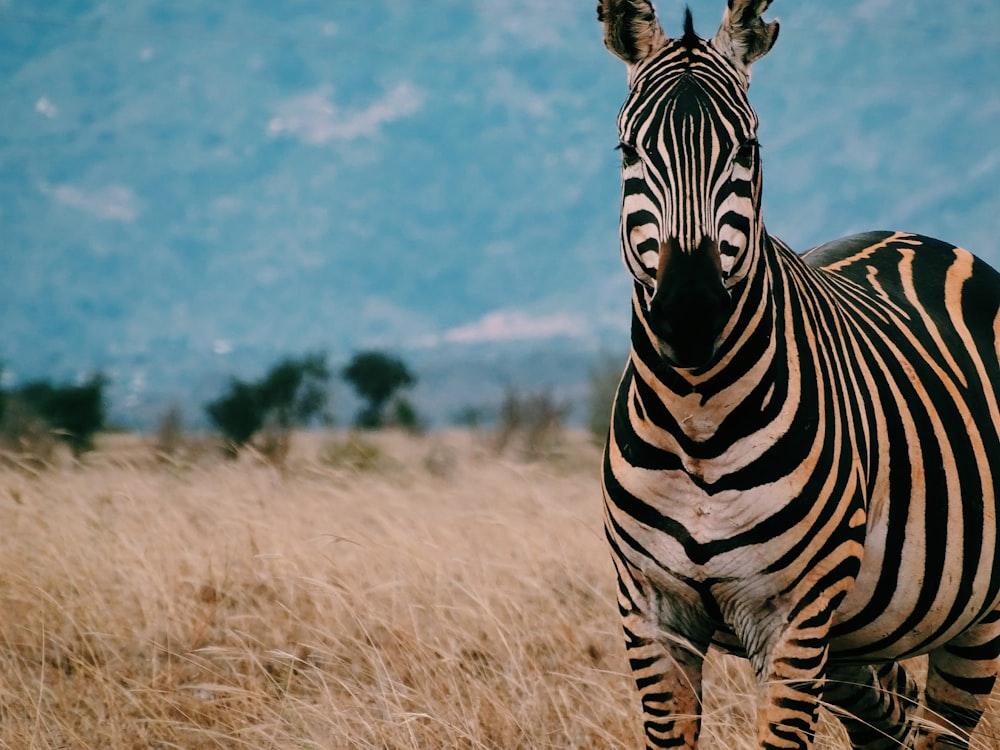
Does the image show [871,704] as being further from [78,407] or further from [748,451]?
[78,407]

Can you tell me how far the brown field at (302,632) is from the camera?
444cm

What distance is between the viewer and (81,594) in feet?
19.8

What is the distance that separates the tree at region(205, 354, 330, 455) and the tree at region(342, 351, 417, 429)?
409 cm

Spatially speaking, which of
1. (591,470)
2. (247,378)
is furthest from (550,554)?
(247,378)

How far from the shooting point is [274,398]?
1168 inches

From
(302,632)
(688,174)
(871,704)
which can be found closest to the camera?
(688,174)

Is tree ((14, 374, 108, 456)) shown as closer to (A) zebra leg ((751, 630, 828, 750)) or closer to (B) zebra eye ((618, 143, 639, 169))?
(B) zebra eye ((618, 143, 639, 169))

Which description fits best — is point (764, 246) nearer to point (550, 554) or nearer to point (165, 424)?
point (550, 554)

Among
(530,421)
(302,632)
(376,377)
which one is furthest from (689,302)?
(376,377)

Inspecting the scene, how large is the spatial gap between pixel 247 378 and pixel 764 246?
26576 mm

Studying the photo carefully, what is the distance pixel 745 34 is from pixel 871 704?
2.54 metres

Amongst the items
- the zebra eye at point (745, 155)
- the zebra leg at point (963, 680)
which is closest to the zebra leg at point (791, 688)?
the zebra leg at point (963, 680)

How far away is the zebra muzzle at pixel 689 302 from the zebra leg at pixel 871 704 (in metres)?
1.94

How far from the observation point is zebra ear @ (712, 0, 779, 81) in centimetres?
304
